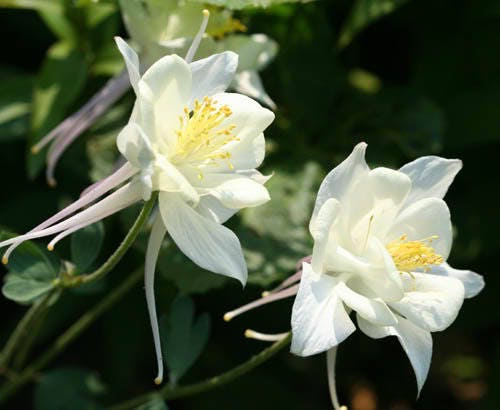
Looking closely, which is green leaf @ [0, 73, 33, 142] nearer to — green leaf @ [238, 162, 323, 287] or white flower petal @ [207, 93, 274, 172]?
green leaf @ [238, 162, 323, 287]

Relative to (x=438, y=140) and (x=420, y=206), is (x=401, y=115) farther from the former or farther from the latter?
(x=420, y=206)

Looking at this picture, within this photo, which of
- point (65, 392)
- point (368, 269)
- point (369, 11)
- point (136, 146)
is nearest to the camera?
point (136, 146)

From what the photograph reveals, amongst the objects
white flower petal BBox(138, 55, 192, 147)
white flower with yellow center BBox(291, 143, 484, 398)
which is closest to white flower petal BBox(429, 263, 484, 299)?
white flower with yellow center BBox(291, 143, 484, 398)

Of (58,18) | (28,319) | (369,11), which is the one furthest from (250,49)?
(28,319)

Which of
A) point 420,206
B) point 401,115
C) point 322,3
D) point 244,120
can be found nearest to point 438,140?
point 401,115


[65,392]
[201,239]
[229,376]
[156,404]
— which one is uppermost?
[201,239]

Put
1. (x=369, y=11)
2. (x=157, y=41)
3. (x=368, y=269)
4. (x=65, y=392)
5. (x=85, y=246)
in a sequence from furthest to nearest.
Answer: (x=369, y=11)
(x=65, y=392)
(x=157, y=41)
(x=85, y=246)
(x=368, y=269)

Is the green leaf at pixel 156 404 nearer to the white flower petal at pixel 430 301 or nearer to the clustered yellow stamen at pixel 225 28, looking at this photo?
the white flower petal at pixel 430 301

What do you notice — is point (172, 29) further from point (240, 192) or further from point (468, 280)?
point (468, 280)
